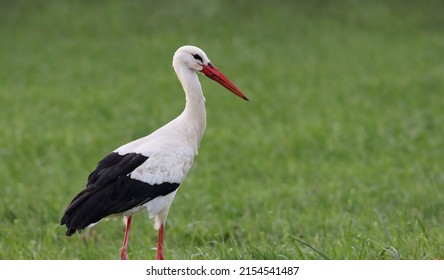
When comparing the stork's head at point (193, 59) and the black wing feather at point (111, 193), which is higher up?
the stork's head at point (193, 59)

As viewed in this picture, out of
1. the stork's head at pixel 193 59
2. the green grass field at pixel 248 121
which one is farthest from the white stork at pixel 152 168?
the green grass field at pixel 248 121

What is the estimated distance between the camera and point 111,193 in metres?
4.51

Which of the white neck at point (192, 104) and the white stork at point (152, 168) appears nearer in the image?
the white stork at point (152, 168)

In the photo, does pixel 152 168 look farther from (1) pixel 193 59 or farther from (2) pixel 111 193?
(1) pixel 193 59

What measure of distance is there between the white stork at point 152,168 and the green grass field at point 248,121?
0.76 m

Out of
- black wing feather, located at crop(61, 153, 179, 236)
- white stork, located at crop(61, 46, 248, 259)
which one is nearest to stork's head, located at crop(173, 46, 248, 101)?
white stork, located at crop(61, 46, 248, 259)

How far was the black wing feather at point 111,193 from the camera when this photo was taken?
174 inches

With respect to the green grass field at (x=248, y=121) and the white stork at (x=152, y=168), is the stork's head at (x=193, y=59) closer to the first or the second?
the white stork at (x=152, y=168)

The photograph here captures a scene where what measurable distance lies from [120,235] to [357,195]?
2584 mm

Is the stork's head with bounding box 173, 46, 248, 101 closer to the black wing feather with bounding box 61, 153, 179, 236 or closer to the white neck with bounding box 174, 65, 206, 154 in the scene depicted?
the white neck with bounding box 174, 65, 206, 154

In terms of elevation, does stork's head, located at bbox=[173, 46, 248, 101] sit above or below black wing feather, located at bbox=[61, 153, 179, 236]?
above

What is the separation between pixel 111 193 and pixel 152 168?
26 cm

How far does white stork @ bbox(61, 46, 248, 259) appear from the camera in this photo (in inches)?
176

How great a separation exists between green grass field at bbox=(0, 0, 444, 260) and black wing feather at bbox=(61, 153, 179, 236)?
809mm
